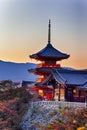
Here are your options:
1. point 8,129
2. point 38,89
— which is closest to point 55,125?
point 8,129

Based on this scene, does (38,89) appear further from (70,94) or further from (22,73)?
(22,73)

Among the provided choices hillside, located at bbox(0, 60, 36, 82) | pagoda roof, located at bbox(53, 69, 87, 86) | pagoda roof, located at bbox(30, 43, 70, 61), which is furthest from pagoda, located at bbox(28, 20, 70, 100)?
hillside, located at bbox(0, 60, 36, 82)

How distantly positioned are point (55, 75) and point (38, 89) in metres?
8.76

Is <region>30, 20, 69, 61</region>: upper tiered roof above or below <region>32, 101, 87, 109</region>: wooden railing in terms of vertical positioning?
above

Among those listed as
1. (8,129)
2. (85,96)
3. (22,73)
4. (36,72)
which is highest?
(22,73)

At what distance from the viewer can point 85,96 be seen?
36.6 metres

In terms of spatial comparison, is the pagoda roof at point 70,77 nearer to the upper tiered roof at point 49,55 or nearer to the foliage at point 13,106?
the foliage at point 13,106

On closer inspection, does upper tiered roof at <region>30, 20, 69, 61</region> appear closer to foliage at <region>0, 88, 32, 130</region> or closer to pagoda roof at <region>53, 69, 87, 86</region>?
pagoda roof at <region>53, 69, 87, 86</region>

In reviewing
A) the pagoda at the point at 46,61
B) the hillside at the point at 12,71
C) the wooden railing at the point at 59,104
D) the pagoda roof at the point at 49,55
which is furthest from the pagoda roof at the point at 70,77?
the hillside at the point at 12,71

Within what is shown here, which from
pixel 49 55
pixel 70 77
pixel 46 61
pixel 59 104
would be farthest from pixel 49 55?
pixel 59 104

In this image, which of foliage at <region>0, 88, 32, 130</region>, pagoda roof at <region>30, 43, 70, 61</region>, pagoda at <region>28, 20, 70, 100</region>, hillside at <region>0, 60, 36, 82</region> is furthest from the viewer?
hillside at <region>0, 60, 36, 82</region>

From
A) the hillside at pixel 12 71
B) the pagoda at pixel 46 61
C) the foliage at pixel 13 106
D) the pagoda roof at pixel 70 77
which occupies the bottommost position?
the foliage at pixel 13 106

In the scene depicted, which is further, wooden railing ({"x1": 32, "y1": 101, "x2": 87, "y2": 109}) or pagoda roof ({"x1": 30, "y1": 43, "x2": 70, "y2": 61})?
pagoda roof ({"x1": 30, "y1": 43, "x2": 70, "y2": 61})

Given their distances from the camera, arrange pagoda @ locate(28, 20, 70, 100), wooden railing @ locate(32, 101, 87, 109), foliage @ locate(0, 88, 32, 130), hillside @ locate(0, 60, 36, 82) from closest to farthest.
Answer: wooden railing @ locate(32, 101, 87, 109), foliage @ locate(0, 88, 32, 130), pagoda @ locate(28, 20, 70, 100), hillside @ locate(0, 60, 36, 82)
